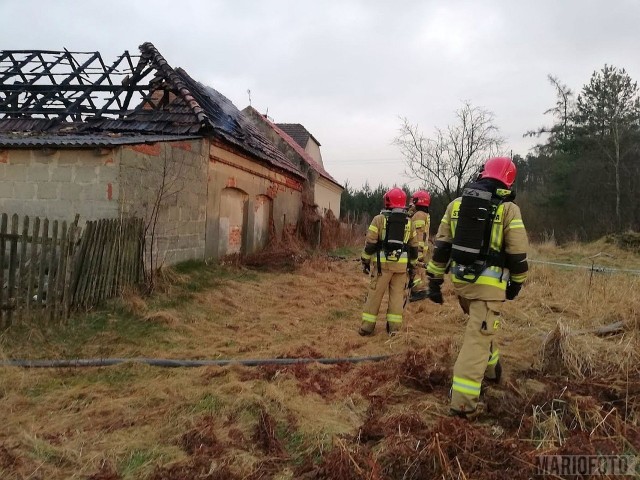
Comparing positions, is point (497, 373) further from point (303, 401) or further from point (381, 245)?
point (381, 245)

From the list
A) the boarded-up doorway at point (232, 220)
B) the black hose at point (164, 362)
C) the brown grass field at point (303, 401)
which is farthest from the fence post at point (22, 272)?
the boarded-up doorway at point (232, 220)

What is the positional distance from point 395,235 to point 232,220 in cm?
651

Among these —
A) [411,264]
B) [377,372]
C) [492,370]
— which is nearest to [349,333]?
[411,264]

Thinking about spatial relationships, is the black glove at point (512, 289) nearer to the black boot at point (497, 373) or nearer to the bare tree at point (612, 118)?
the black boot at point (497, 373)

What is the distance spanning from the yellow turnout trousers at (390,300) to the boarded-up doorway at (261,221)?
291 inches

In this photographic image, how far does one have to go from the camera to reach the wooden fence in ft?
17.7

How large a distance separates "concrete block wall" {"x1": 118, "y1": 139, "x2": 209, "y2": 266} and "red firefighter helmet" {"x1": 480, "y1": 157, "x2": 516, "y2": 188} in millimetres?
5709

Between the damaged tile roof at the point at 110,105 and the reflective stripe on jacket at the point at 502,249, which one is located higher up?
the damaged tile roof at the point at 110,105

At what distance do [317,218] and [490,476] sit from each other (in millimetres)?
15864

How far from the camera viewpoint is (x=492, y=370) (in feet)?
13.4

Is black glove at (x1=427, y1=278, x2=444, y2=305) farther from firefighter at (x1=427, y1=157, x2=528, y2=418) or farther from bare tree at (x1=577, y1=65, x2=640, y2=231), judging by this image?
bare tree at (x1=577, y1=65, x2=640, y2=231)

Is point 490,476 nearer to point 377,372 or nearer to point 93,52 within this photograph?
point 377,372

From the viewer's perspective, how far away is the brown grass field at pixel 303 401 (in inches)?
109

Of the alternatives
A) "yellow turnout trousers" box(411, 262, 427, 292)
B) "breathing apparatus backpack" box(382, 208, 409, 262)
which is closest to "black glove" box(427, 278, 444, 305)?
Result: "breathing apparatus backpack" box(382, 208, 409, 262)
